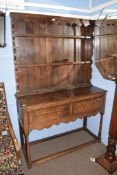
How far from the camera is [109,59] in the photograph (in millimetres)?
1691

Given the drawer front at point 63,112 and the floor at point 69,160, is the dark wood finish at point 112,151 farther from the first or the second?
the drawer front at point 63,112

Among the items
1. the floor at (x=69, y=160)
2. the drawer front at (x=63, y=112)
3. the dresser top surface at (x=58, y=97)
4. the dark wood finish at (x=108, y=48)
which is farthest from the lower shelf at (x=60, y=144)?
the dark wood finish at (x=108, y=48)

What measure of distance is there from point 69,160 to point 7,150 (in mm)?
888

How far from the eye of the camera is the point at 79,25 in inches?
82.8

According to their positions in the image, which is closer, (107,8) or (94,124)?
(107,8)

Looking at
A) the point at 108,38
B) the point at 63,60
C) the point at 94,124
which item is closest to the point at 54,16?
the point at 63,60

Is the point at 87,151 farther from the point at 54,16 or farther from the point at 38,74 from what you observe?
the point at 54,16

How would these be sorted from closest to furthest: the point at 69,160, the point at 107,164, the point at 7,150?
the point at 7,150 < the point at 107,164 < the point at 69,160

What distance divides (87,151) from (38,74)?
1273 mm

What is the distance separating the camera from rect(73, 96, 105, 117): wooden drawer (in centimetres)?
195

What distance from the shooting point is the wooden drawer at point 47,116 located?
Answer: 67.5 inches

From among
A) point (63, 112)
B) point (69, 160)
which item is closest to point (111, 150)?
point (69, 160)

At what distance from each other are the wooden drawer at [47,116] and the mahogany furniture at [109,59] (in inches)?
22.5

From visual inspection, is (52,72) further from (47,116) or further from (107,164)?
(107,164)
